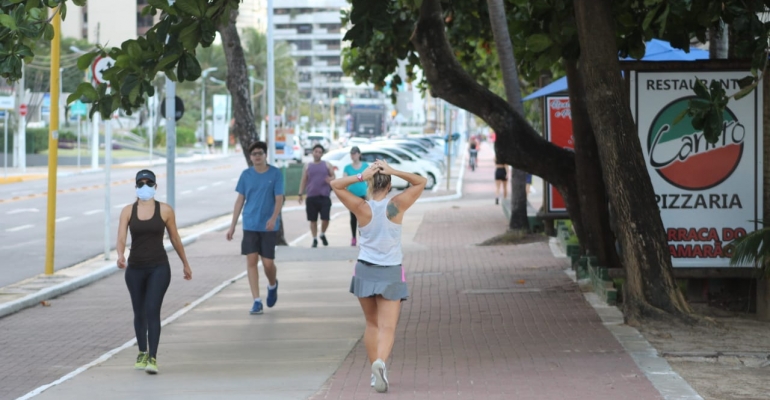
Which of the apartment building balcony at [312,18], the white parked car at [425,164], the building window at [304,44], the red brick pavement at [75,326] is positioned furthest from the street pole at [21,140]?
the building window at [304,44]

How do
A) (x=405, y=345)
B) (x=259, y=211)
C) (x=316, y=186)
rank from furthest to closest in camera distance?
(x=316, y=186)
(x=259, y=211)
(x=405, y=345)

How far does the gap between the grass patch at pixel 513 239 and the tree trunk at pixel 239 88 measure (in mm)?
3824

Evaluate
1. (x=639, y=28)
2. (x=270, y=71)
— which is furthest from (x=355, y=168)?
(x=270, y=71)

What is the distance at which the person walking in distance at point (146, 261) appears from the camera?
9172 millimetres

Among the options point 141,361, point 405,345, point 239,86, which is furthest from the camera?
point 239,86

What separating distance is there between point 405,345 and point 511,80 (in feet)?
29.4

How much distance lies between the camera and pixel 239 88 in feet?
68.4

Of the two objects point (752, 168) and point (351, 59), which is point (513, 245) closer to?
point (351, 59)

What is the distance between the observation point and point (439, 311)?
12445mm

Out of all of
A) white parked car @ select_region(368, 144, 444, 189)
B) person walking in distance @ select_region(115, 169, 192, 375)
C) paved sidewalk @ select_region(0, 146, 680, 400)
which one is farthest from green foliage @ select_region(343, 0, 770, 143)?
white parked car @ select_region(368, 144, 444, 189)

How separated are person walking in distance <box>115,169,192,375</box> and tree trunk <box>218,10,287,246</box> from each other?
1101cm

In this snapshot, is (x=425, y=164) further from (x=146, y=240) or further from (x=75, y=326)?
(x=146, y=240)

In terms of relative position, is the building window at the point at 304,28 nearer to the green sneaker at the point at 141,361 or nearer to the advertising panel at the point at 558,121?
the advertising panel at the point at 558,121

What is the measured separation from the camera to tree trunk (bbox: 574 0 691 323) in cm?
1088
